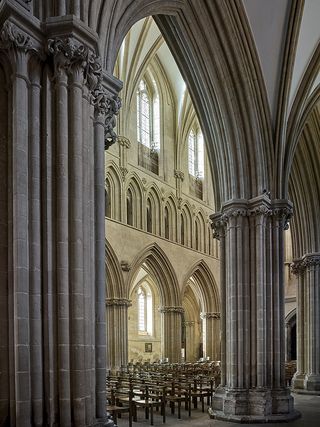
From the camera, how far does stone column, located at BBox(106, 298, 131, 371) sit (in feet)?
84.0

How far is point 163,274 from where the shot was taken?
97.8ft

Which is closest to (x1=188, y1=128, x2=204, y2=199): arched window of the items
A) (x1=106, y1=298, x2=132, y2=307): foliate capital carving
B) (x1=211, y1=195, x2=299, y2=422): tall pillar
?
(x1=106, y1=298, x2=132, y2=307): foliate capital carving

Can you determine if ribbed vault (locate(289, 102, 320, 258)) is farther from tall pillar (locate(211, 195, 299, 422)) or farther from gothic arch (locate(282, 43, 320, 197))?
tall pillar (locate(211, 195, 299, 422))

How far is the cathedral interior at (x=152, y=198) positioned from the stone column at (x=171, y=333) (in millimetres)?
72

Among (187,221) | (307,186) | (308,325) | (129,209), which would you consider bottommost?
(308,325)

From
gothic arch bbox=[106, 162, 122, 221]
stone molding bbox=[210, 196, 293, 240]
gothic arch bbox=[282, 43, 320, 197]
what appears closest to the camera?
stone molding bbox=[210, 196, 293, 240]

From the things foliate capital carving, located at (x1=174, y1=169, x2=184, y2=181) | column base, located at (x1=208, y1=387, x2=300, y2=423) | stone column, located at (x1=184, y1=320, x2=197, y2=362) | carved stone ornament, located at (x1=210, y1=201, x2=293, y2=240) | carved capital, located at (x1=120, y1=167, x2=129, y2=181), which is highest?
foliate capital carving, located at (x1=174, y1=169, x2=184, y2=181)

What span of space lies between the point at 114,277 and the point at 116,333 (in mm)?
2490

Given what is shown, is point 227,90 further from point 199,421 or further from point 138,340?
point 138,340

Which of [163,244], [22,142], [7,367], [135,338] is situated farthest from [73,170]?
[135,338]

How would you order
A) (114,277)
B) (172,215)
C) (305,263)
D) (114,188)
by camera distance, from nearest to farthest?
1. (305,263)
2. (114,277)
3. (114,188)
4. (172,215)

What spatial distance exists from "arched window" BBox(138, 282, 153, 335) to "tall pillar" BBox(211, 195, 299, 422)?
2103cm

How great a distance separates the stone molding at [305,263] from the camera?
20438 millimetres

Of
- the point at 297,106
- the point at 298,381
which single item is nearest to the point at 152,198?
the point at 298,381
